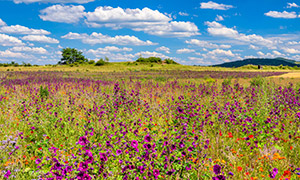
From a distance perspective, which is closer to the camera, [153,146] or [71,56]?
[153,146]

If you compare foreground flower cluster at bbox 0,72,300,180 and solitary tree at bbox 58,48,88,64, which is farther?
solitary tree at bbox 58,48,88,64

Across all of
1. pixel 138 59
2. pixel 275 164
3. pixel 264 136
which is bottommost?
pixel 275 164

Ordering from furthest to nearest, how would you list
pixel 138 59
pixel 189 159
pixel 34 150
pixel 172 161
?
pixel 138 59 < pixel 34 150 < pixel 189 159 < pixel 172 161

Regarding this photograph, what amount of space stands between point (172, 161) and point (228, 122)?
8.24 feet

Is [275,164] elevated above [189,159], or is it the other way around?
[189,159]

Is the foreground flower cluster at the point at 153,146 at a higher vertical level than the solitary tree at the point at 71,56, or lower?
lower

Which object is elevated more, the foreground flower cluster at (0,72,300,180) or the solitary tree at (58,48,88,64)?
the solitary tree at (58,48,88,64)

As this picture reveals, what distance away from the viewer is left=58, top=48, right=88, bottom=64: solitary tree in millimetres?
97312

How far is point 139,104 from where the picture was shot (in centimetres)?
748

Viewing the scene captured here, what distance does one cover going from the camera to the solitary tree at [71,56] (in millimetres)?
97312

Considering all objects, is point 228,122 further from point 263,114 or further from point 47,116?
point 47,116

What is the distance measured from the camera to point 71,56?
9831 cm

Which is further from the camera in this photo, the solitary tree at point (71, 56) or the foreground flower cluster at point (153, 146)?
the solitary tree at point (71, 56)

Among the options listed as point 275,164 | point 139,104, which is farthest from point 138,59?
point 275,164
